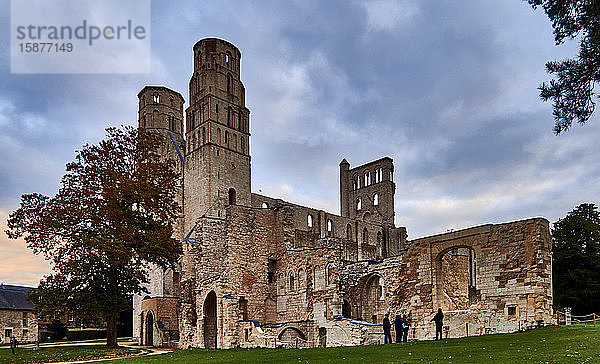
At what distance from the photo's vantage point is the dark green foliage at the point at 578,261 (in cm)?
3744

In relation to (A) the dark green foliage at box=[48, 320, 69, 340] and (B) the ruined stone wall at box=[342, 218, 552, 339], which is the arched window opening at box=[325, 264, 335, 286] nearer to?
(B) the ruined stone wall at box=[342, 218, 552, 339]

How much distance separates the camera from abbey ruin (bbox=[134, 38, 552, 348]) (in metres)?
21.2

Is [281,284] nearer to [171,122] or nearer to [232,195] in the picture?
[232,195]

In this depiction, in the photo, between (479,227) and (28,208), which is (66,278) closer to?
(28,208)

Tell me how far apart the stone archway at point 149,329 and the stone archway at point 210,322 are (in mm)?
4026

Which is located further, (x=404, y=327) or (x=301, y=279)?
(x=301, y=279)

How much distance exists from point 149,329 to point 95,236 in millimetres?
12710

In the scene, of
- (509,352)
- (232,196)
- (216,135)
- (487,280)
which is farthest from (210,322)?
(509,352)

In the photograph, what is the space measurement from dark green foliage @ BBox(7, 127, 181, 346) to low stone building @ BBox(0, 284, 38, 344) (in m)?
20.1

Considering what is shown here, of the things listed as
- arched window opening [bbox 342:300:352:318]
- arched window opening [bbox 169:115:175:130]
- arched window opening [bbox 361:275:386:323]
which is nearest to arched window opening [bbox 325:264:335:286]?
arched window opening [bbox 342:300:352:318]

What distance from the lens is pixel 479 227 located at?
2214 cm

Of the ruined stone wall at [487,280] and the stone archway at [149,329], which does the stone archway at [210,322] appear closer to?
the stone archway at [149,329]

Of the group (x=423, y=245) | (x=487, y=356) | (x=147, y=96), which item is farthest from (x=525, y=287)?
(x=147, y=96)

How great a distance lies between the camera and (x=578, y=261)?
130 ft
